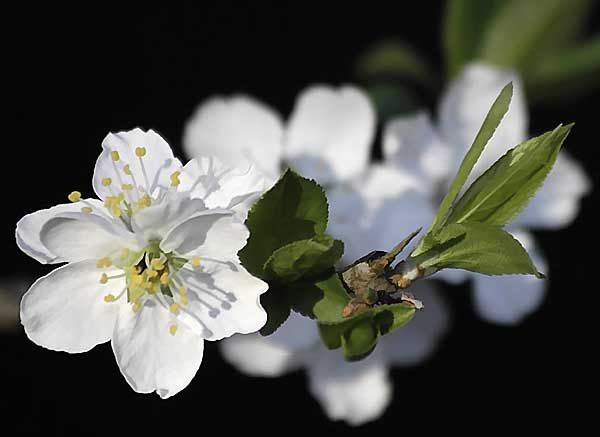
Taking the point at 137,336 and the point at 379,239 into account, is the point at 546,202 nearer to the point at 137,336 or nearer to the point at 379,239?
the point at 379,239

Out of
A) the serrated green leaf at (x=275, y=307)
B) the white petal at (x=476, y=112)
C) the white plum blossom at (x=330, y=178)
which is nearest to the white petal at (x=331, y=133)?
the white plum blossom at (x=330, y=178)

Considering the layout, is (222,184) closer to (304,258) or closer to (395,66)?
(304,258)

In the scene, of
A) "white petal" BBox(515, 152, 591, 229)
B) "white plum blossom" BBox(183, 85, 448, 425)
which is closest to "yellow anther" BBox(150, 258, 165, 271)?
"white plum blossom" BBox(183, 85, 448, 425)

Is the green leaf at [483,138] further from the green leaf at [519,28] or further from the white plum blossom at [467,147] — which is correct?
the green leaf at [519,28]

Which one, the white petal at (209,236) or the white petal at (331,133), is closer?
the white petal at (209,236)

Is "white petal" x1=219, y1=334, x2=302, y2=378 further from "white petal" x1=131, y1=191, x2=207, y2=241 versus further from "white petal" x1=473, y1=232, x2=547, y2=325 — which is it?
"white petal" x1=131, y1=191, x2=207, y2=241

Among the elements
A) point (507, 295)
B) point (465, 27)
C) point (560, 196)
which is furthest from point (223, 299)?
point (465, 27)
